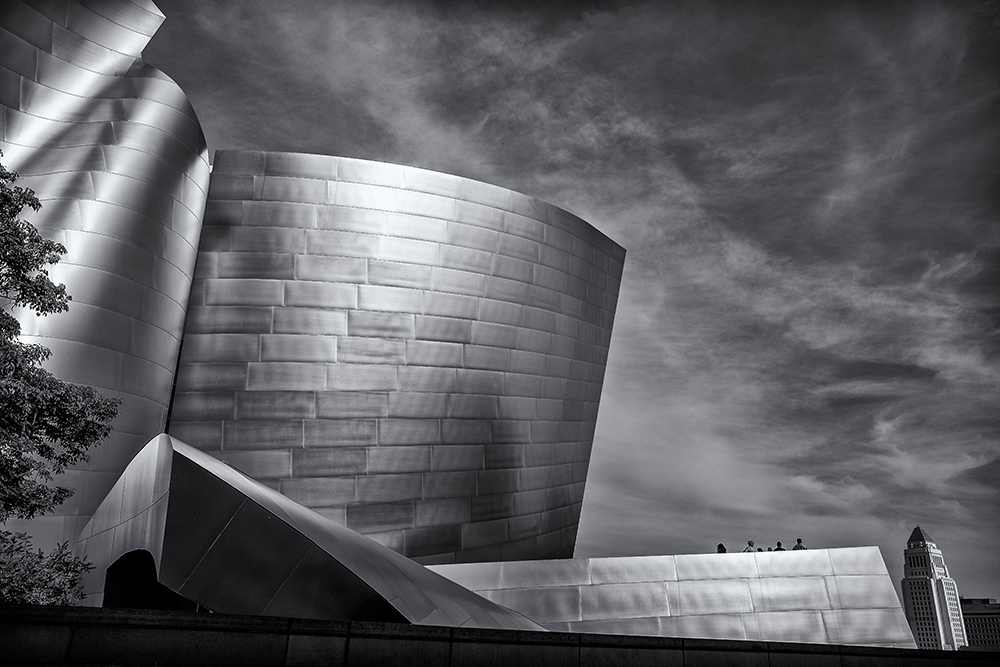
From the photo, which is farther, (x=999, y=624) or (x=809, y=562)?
(x=999, y=624)

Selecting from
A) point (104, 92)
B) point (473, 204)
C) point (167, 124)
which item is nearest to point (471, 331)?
point (473, 204)

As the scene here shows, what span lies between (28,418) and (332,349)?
25.7ft

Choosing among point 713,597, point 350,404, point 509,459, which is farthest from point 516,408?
point 713,597

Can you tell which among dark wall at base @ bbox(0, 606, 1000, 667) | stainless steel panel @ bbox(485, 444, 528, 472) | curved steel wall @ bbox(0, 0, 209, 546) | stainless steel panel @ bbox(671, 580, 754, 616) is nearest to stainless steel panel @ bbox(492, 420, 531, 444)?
stainless steel panel @ bbox(485, 444, 528, 472)

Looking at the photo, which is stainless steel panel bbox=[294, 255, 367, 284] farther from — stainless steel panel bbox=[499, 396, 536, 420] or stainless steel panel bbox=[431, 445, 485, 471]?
stainless steel panel bbox=[499, 396, 536, 420]

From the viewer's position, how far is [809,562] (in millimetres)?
15289

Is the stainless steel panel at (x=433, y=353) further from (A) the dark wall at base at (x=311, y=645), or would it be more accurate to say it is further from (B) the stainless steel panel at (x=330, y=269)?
(A) the dark wall at base at (x=311, y=645)

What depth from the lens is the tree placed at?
9.66m

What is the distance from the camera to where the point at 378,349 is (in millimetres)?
17734

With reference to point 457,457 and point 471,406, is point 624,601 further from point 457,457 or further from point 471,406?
point 471,406

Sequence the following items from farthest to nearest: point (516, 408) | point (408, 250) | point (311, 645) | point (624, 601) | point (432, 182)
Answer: point (516, 408)
point (432, 182)
point (408, 250)
point (624, 601)
point (311, 645)

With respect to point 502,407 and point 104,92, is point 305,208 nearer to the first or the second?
point 104,92

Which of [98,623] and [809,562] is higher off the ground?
[809,562]

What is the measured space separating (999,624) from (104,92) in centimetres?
19564
